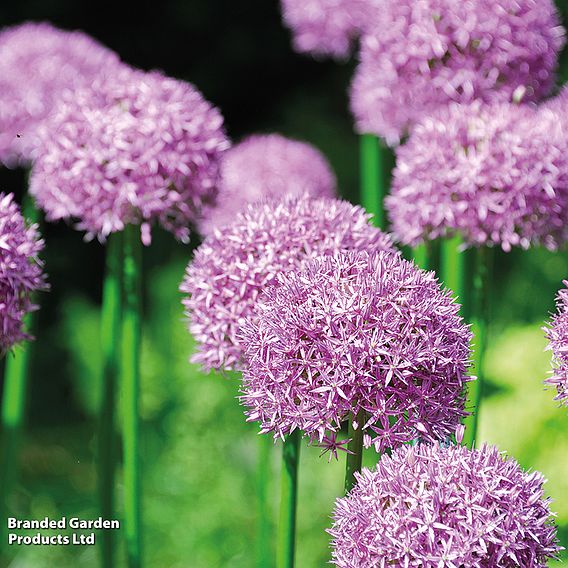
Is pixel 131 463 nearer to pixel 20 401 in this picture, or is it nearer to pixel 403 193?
pixel 20 401

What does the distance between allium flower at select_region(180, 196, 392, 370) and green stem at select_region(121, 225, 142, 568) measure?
1.07 feet

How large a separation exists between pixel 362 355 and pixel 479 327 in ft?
2.41

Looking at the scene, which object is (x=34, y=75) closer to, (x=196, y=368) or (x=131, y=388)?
(x=131, y=388)

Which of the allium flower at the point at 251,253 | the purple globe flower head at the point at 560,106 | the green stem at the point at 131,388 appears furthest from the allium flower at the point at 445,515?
the purple globe flower head at the point at 560,106

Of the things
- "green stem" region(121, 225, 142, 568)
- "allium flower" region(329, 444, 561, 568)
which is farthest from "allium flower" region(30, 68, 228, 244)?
"allium flower" region(329, 444, 561, 568)

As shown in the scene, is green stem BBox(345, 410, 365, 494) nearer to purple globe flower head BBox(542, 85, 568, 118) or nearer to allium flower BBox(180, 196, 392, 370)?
allium flower BBox(180, 196, 392, 370)

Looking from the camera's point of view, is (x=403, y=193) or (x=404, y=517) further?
(x=403, y=193)

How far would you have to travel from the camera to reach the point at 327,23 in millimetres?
3264

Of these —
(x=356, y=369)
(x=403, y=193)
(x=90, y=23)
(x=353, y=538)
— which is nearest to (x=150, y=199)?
(x=403, y=193)

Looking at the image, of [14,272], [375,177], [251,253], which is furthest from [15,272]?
[375,177]

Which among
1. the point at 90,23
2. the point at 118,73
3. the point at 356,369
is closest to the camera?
the point at 356,369

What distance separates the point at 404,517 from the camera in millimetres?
1349

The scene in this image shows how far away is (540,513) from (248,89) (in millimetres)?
5067

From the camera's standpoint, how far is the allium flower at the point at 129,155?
6.96 feet
